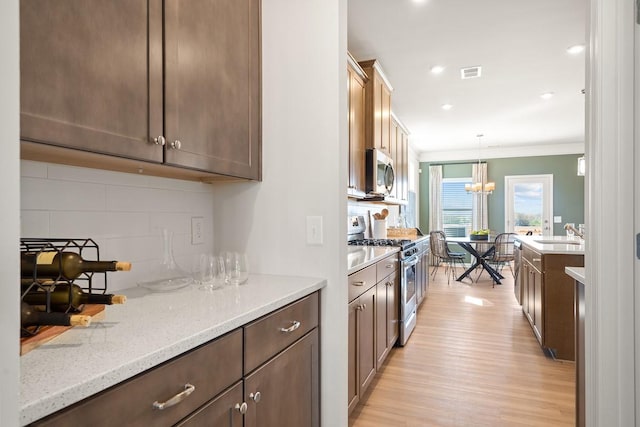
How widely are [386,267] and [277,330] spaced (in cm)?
174

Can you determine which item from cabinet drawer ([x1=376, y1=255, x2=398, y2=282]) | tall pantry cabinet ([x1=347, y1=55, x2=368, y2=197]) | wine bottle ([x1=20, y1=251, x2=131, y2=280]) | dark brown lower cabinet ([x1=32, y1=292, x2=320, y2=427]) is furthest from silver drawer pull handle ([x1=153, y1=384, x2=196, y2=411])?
tall pantry cabinet ([x1=347, y1=55, x2=368, y2=197])

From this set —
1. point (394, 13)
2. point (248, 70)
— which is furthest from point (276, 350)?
point (394, 13)

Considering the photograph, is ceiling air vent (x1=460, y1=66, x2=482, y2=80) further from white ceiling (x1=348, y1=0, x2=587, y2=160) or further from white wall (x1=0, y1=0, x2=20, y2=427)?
white wall (x1=0, y1=0, x2=20, y2=427)

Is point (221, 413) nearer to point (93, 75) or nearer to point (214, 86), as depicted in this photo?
point (93, 75)

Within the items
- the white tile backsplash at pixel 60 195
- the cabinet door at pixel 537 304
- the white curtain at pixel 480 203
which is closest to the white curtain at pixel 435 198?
the white curtain at pixel 480 203

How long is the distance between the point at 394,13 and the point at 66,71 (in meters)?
2.41

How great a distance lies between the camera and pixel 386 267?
2848 millimetres

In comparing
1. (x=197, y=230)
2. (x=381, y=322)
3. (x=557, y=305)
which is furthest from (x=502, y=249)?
(x=197, y=230)

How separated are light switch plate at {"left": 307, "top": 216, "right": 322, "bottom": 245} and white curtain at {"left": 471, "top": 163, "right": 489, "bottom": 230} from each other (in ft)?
24.0

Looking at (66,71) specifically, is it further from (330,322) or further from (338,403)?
(338,403)

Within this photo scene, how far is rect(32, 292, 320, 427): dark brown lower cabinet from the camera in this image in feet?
2.31

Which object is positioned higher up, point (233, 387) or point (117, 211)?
point (117, 211)

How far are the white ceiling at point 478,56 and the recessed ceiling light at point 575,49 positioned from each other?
5 centimetres

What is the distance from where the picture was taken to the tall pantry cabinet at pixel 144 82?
2.76 feet
